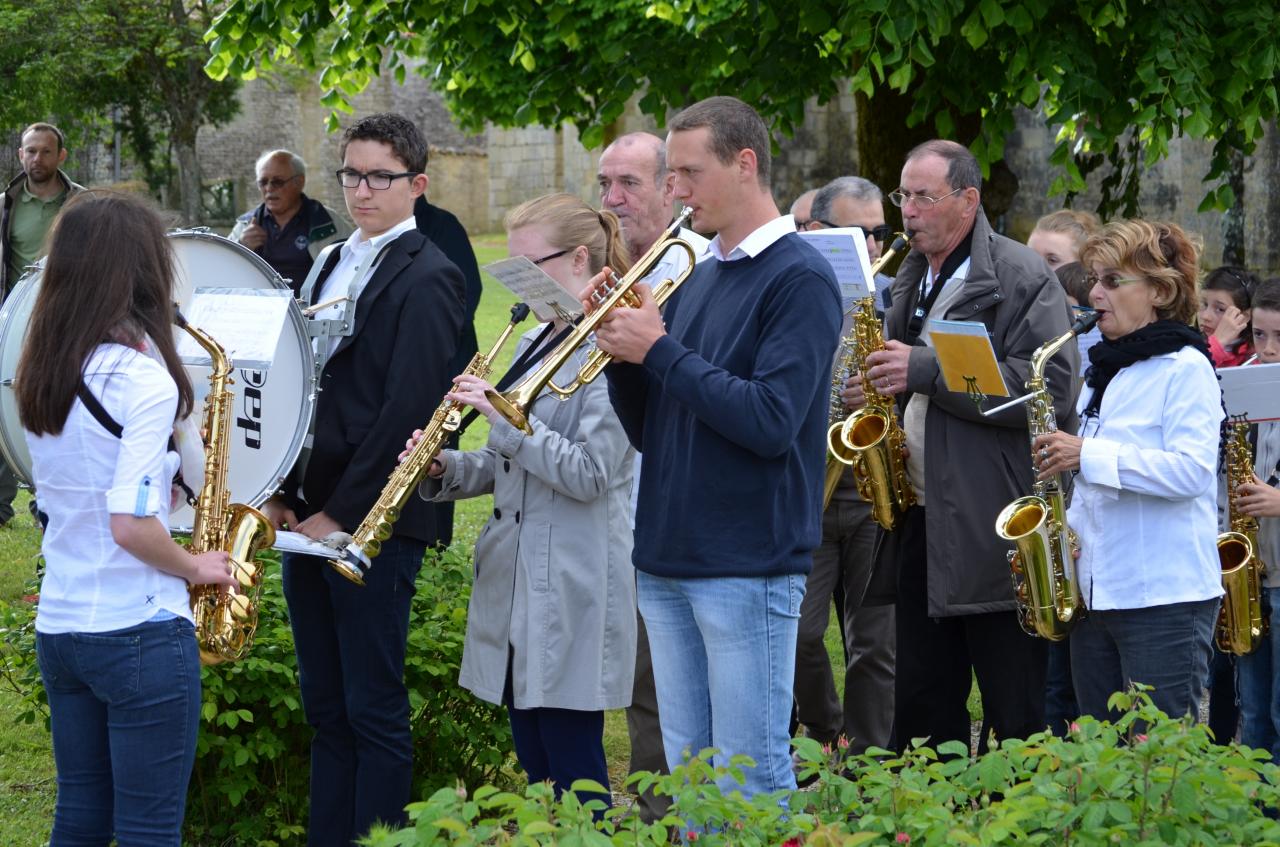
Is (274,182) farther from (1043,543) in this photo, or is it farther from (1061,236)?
(1043,543)

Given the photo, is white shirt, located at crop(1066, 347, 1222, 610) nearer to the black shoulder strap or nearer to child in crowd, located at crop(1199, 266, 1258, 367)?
child in crowd, located at crop(1199, 266, 1258, 367)

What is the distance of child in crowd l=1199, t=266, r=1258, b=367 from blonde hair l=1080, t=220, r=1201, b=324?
54.2 inches

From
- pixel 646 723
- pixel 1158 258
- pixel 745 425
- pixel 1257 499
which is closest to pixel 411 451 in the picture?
pixel 745 425

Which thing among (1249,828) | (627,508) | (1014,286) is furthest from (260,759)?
(1249,828)

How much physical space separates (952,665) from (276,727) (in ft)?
6.81

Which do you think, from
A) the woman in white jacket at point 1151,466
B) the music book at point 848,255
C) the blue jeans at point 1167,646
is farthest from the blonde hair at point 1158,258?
the blue jeans at point 1167,646

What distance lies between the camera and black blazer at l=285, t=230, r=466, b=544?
406 cm

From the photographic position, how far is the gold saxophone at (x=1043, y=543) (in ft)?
13.7

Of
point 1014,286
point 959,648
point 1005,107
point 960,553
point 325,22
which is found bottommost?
point 959,648

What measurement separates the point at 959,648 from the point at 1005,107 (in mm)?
4208

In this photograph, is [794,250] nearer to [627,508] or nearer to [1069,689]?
[627,508]

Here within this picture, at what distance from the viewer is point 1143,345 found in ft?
13.0

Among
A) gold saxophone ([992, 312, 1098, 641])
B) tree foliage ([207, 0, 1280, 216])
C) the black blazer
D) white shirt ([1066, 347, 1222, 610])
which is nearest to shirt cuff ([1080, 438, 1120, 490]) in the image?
white shirt ([1066, 347, 1222, 610])

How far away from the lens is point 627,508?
4.14 metres
